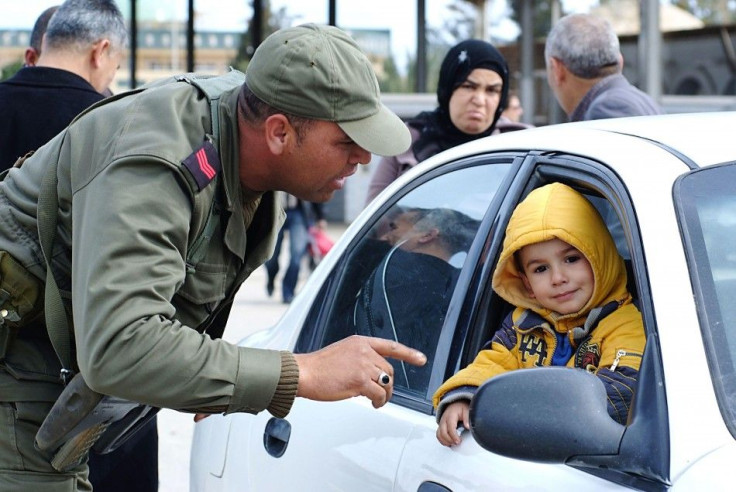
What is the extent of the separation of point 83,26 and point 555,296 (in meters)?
2.28

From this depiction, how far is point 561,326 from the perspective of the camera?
2.51 m

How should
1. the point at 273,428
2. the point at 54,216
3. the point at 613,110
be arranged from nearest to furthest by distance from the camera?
1. the point at 54,216
2. the point at 273,428
3. the point at 613,110

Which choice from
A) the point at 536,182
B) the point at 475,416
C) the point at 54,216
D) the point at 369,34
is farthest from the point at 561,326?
the point at 369,34

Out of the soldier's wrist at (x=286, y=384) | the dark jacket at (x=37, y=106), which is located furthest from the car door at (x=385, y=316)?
the dark jacket at (x=37, y=106)

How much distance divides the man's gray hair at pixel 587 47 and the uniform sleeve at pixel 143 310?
3.28 m

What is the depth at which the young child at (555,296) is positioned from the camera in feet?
7.86

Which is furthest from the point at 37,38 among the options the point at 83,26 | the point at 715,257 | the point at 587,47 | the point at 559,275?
the point at 715,257

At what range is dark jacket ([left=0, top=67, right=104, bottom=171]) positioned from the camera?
3.88 m

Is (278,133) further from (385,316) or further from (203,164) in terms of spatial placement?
(385,316)

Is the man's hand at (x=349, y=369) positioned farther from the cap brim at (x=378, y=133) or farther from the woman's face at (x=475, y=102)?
the woman's face at (x=475, y=102)

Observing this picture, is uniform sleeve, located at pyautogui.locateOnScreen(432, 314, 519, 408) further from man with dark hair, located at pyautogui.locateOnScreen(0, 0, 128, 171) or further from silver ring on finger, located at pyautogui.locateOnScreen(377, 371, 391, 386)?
man with dark hair, located at pyautogui.locateOnScreen(0, 0, 128, 171)

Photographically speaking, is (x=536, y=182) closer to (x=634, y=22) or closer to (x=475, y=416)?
(x=475, y=416)

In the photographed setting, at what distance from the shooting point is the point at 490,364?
2.45 meters

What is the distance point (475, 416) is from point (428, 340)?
0.69 m
